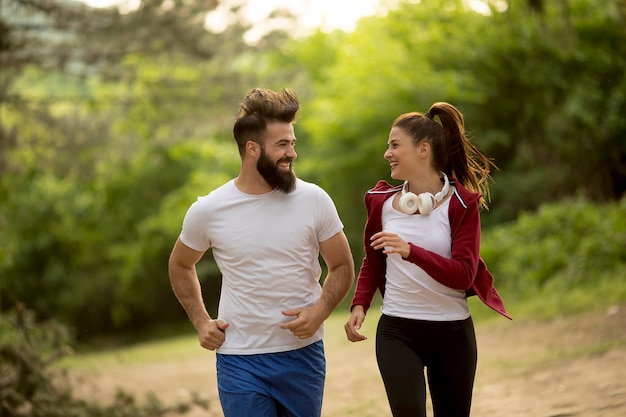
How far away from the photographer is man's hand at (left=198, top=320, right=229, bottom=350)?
13.3 feet

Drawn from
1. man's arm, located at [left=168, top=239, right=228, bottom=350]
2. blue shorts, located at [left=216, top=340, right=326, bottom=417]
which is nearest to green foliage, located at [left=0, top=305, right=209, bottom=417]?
man's arm, located at [left=168, top=239, right=228, bottom=350]

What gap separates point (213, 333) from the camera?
406 cm

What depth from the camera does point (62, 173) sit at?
18.9 m

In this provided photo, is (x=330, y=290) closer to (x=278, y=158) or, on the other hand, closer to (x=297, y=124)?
(x=278, y=158)

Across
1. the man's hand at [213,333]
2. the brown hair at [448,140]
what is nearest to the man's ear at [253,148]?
the brown hair at [448,140]

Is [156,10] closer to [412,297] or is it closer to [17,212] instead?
[412,297]

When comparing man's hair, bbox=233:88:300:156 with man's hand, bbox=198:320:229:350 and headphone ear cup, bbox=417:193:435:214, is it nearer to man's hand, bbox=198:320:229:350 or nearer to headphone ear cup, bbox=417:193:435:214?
headphone ear cup, bbox=417:193:435:214

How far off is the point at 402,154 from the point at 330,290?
71 centimetres

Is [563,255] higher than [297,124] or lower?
lower

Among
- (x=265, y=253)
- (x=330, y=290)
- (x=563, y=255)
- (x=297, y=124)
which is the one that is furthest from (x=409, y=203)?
(x=297, y=124)

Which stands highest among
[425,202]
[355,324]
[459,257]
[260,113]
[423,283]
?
[260,113]

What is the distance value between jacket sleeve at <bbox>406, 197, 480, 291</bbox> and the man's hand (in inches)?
35.7

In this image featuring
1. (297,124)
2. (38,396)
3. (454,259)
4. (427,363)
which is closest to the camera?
(454,259)

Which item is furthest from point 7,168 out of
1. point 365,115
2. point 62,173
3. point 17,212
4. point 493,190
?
point 17,212
